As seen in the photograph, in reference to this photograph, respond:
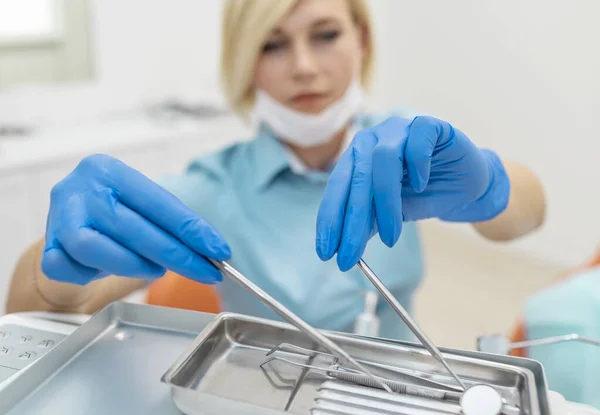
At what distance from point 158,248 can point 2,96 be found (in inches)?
66.9

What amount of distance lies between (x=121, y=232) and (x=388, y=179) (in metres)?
0.26

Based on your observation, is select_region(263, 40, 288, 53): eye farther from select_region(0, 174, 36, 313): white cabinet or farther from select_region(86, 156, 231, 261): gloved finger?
select_region(0, 174, 36, 313): white cabinet

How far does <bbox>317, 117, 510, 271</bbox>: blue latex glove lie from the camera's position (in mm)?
515

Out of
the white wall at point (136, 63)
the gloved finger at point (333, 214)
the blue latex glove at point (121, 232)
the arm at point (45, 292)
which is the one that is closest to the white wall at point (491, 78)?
the white wall at point (136, 63)

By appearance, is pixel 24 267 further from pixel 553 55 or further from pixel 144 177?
pixel 553 55

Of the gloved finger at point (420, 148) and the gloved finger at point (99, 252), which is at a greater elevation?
the gloved finger at point (420, 148)

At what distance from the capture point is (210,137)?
1.97 metres

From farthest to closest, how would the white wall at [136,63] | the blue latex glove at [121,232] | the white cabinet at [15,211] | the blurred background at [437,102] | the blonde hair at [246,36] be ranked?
the white wall at [136,63] < the blurred background at [437,102] < the white cabinet at [15,211] < the blonde hair at [246,36] < the blue latex glove at [121,232]

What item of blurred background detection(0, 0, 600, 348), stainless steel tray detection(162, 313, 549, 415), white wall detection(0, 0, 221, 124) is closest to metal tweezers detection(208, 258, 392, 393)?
stainless steel tray detection(162, 313, 549, 415)

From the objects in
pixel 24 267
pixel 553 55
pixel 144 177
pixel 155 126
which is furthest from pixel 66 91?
pixel 553 55

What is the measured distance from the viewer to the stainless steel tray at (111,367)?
1.35 ft

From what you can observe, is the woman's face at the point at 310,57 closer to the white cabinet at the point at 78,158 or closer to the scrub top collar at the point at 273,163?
the scrub top collar at the point at 273,163

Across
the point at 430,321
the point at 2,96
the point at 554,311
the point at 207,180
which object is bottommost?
the point at 430,321

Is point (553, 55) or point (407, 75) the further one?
point (407, 75)
